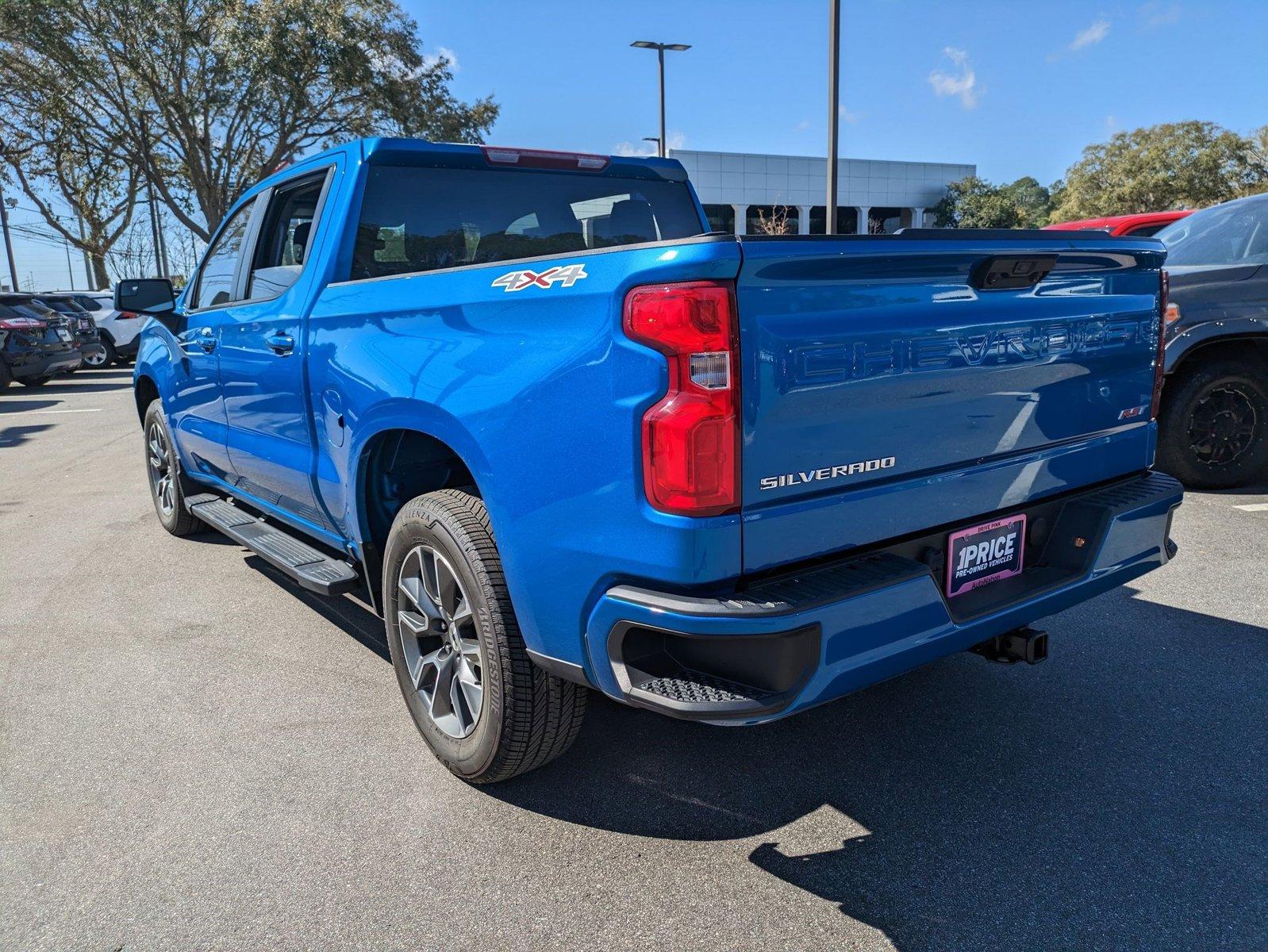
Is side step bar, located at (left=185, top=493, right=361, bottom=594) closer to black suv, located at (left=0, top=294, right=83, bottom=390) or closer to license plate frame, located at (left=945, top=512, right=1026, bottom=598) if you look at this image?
license plate frame, located at (left=945, top=512, right=1026, bottom=598)

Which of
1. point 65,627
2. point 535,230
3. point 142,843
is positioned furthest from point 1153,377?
point 65,627

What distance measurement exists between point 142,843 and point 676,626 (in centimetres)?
176

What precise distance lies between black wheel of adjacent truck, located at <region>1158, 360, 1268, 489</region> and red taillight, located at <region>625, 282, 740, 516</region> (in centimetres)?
530

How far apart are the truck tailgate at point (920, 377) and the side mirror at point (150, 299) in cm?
414

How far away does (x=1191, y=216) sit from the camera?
7.13 m

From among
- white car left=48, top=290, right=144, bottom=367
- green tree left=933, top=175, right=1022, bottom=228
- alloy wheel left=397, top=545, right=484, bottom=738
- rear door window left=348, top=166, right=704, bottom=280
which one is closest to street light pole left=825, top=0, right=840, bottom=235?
rear door window left=348, top=166, right=704, bottom=280

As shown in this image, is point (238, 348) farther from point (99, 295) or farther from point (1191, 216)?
point (99, 295)

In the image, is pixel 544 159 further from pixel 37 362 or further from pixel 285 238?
pixel 37 362

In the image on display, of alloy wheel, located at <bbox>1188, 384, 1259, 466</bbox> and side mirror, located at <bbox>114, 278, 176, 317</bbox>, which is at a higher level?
side mirror, located at <bbox>114, 278, 176, 317</bbox>

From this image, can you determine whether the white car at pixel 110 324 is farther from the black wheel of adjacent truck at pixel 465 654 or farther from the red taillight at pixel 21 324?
the black wheel of adjacent truck at pixel 465 654

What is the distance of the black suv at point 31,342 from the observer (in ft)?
51.6

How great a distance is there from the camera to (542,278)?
2311 mm

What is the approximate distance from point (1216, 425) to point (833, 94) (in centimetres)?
891

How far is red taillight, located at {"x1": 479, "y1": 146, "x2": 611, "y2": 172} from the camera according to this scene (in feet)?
12.7
